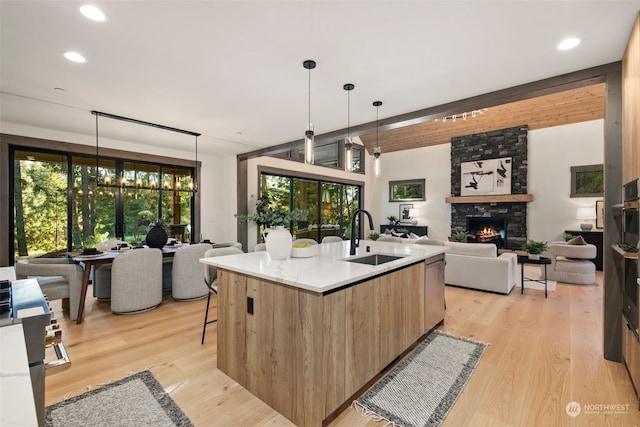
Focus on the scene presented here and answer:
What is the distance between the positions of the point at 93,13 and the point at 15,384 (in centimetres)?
241

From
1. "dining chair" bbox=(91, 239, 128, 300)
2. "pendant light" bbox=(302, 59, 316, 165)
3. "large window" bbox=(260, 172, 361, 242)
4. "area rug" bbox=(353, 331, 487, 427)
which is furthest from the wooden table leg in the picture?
"large window" bbox=(260, 172, 361, 242)

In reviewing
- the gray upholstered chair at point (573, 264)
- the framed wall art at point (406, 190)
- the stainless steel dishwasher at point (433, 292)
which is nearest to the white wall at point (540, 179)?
the gray upholstered chair at point (573, 264)

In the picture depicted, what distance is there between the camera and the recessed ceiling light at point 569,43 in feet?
7.63

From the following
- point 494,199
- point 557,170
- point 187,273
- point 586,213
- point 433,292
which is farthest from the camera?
point 494,199

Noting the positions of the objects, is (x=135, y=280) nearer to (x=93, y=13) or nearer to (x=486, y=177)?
(x=93, y=13)

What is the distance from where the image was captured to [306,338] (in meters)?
1.72

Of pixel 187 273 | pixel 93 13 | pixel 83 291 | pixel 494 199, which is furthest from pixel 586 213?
pixel 83 291

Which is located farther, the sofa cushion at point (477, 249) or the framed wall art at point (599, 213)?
the framed wall art at point (599, 213)

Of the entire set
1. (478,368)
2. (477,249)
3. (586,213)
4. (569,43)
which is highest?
(569,43)

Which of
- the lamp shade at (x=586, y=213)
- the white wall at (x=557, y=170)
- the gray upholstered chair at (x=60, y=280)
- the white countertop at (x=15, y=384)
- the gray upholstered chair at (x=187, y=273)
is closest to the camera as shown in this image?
the white countertop at (x=15, y=384)

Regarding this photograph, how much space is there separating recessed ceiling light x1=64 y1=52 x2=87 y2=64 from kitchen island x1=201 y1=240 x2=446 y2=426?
7.01ft

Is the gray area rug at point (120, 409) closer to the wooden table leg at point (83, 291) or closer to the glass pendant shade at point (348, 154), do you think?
the wooden table leg at point (83, 291)

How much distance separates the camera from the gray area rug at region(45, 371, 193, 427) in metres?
1.80

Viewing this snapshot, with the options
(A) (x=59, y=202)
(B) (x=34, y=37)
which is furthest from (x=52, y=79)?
(A) (x=59, y=202)
